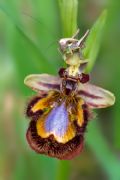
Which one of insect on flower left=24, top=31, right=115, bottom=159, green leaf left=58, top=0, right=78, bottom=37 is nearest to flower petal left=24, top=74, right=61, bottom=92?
insect on flower left=24, top=31, right=115, bottom=159

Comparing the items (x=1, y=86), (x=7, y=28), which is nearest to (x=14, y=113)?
(x=1, y=86)

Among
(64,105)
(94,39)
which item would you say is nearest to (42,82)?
(64,105)

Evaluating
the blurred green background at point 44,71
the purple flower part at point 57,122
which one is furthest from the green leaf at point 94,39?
the purple flower part at point 57,122

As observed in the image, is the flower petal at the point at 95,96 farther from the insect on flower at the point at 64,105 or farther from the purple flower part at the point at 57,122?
the purple flower part at the point at 57,122

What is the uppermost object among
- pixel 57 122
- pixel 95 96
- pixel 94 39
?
pixel 94 39

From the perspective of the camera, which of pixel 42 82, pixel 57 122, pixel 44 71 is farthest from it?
pixel 44 71

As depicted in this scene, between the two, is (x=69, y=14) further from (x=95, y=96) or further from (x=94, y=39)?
(x=95, y=96)

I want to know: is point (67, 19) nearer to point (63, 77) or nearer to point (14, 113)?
point (63, 77)
